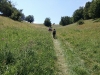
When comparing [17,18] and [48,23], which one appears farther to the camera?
[48,23]

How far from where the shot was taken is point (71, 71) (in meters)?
11.0

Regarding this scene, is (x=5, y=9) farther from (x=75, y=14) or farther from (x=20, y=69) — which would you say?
(x=20, y=69)

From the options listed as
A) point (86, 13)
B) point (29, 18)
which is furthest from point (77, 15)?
point (29, 18)

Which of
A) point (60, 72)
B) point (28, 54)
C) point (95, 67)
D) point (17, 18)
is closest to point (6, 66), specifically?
point (28, 54)

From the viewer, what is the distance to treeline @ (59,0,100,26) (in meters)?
72.8

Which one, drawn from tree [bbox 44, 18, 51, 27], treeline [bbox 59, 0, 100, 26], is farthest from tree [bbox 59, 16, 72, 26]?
tree [bbox 44, 18, 51, 27]

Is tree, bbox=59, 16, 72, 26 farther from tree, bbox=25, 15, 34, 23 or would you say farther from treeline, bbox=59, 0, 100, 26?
tree, bbox=25, 15, 34, 23

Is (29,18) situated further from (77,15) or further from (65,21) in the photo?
(77,15)

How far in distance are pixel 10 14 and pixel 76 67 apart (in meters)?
66.8

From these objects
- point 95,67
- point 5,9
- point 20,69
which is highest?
point 5,9

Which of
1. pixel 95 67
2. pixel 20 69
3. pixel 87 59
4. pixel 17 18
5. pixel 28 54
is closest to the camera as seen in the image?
pixel 20 69

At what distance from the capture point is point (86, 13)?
93875 mm

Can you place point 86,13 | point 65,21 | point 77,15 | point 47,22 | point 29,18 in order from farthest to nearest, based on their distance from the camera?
1. point 29,18
2. point 65,21
3. point 47,22
4. point 77,15
5. point 86,13

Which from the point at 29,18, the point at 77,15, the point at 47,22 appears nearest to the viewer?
the point at 77,15
